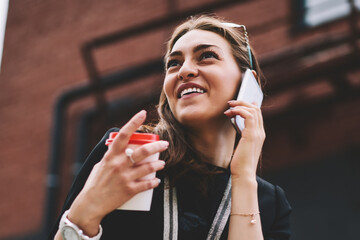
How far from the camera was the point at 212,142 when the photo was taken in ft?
5.92

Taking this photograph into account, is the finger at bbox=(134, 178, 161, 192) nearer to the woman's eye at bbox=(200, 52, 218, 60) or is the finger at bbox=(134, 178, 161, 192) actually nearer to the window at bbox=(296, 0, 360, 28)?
the woman's eye at bbox=(200, 52, 218, 60)

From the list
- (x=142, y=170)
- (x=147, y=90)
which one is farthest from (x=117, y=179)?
(x=147, y=90)

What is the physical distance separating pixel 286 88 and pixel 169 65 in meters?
3.44

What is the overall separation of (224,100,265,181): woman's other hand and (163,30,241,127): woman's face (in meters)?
0.08

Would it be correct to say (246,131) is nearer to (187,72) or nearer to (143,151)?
(187,72)

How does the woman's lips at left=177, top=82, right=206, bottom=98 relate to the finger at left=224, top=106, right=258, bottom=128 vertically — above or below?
above

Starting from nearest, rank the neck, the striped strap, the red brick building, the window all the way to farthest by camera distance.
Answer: the striped strap → the neck → the red brick building → the window

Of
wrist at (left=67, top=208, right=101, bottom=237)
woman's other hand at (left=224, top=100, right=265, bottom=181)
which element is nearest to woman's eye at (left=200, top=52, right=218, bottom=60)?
woman's other hand at (left=224, top=100, right=265, bottom=181)

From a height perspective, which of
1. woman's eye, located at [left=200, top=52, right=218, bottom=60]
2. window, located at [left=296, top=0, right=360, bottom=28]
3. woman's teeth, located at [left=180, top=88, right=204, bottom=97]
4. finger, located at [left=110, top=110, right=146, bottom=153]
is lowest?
finger, located at [left=110, top=110, right=146, bottom=153]

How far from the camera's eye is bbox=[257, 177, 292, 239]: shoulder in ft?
5.63

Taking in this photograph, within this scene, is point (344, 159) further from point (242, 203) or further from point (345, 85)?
point (242, 203)

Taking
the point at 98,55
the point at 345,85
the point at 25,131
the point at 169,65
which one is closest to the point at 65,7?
the point at 98,55

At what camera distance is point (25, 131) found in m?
6.94

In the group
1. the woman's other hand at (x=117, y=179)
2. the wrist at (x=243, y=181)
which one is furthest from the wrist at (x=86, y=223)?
the wrist at (x=243, y=181)
